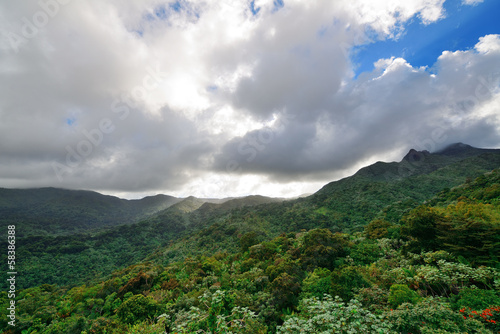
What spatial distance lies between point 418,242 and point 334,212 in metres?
75.5

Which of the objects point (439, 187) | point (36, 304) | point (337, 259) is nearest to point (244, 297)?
point (337, 259)

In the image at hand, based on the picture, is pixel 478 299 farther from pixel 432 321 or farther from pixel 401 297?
pixel 432 321

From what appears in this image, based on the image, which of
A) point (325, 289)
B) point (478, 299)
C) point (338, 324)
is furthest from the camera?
point (325, 289)

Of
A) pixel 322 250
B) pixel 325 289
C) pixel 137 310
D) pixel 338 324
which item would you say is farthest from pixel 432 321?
pixel 137 310

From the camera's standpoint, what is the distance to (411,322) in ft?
19.1

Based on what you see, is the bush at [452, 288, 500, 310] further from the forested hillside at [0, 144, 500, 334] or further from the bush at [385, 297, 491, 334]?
the bush at [385, 297, 491, 334]

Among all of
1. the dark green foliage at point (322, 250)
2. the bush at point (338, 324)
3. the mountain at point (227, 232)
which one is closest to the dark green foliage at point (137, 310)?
the bush at point (338, 324)

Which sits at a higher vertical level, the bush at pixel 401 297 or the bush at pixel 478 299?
the bush at pixel 478 299

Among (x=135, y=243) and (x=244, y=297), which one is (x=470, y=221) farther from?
(x=135, y=243)

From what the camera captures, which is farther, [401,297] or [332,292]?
[332,292]

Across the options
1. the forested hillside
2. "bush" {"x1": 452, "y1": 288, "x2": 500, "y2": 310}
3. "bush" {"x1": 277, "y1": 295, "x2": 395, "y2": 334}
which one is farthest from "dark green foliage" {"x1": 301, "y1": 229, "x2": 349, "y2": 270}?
"bush" {"x1": 277, "y1": 295, "x2": 395, "y2": 334}

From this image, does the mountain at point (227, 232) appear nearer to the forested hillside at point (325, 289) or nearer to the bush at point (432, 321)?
the forested hillside at point (325, 289)

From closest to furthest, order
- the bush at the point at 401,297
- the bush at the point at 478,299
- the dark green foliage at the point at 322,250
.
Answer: the bush at the point at 478,299 < the bush at the point at 401,297 < the dark green foliage at the point at 322,250

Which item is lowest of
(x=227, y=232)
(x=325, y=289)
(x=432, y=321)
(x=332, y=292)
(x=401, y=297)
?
(x=227, y=232)
